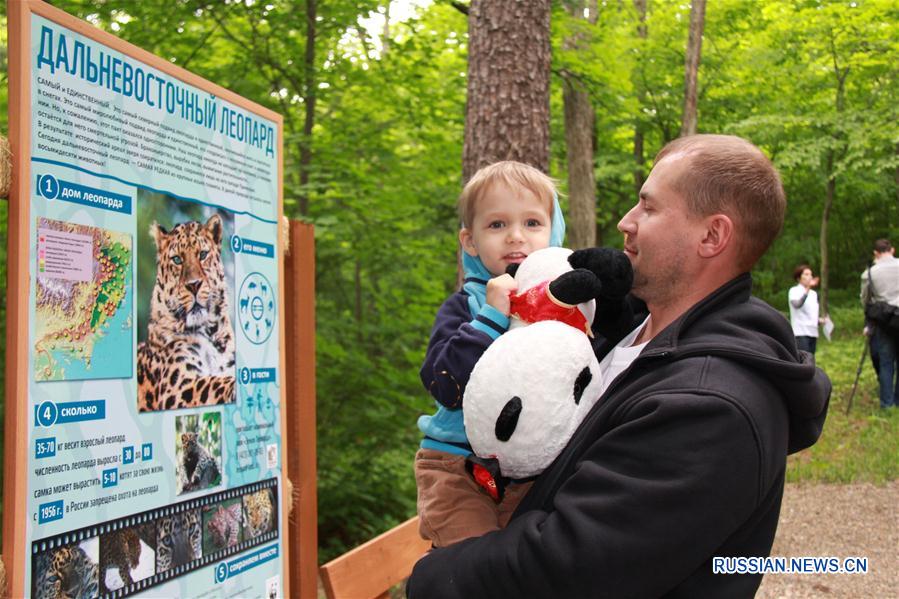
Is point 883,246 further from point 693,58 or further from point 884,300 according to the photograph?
point 693,58

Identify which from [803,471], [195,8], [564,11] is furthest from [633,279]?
[803,471]

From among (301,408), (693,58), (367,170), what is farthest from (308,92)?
(693,58)

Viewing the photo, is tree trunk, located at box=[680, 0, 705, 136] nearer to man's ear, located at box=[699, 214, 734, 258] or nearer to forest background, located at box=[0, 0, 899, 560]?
forest background, located at box=[0, 0, 899, 560]

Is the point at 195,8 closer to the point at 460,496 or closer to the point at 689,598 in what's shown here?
the point at 460,496

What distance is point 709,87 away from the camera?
16922 mm

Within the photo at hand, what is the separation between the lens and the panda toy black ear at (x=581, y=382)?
1.79 meters

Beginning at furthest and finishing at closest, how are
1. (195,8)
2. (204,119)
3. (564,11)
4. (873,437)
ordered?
1. (873,437)
2. (564,11)
3. (195,8)
4. (204,119)

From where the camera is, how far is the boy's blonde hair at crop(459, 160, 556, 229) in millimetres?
2352

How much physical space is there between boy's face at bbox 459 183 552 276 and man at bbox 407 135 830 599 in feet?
1.46

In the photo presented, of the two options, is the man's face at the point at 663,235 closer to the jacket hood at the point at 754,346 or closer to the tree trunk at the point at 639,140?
the jacket hood at the point at 754,346

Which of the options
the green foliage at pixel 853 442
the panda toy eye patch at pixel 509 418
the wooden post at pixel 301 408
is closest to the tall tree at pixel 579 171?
the green foliage at pixel 853 442

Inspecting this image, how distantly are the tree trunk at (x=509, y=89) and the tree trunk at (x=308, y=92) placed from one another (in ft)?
7.89

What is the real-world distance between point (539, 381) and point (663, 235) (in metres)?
0.46

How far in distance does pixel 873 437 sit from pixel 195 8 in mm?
8683
